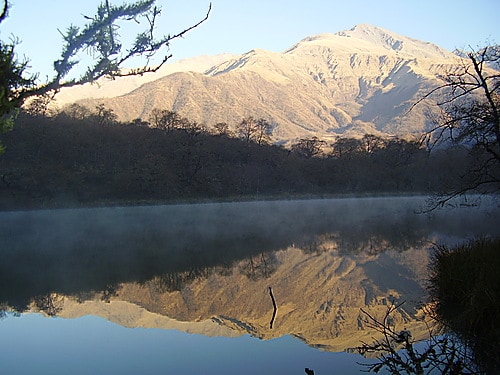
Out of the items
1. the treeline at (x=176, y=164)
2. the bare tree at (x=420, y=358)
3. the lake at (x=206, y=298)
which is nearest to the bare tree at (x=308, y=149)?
the treeline at (x=176, y=164)

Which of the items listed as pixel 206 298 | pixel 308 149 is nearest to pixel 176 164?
pixel 308 149

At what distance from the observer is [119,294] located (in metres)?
11.9

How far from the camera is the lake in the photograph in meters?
7.18

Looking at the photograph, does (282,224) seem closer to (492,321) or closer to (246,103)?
(492,321)

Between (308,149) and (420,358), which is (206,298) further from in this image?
(308,149)

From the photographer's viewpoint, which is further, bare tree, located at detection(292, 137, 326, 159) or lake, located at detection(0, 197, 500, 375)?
bare tree, located at detection(292, 137, 326, 159)

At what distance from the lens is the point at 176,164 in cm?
5325

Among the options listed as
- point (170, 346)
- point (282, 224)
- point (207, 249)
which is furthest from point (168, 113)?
point (170, 346)

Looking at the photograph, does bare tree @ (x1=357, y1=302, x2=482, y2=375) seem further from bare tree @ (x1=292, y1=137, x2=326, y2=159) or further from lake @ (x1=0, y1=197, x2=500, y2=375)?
bare tree @ (x1=292, y1=137, x2=326, y2=159)

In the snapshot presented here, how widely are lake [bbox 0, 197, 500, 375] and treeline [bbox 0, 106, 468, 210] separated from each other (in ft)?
67.9

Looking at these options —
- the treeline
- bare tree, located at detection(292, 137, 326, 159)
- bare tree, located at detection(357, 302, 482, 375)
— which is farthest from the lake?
bare tree, located at detection(292, 137, 326, 159)

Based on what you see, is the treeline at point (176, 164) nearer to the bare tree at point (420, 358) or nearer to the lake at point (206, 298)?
the lake at point (206, 298)

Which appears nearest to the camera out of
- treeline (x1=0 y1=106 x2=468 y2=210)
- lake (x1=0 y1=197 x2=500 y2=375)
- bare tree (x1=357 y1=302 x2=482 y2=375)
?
bare tree (x1=357 y1=302 x2=482 y2=375)

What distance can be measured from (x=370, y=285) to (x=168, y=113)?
171 ft
